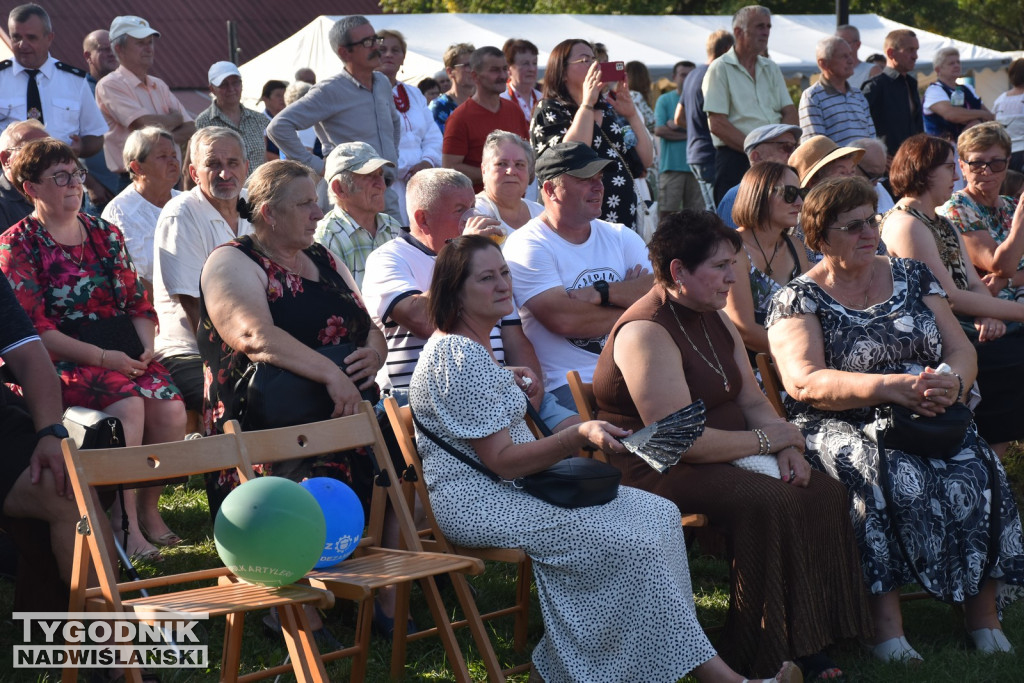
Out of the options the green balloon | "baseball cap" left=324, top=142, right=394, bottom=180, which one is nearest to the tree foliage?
"baseball cap" left=324, top=142, right=394, bottom=180

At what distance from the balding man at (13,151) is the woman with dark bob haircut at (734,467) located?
→ 9.75 ft

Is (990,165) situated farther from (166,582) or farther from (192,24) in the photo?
(192,24)

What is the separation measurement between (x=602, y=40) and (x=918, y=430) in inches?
620

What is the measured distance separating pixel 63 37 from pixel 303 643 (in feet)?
87.8

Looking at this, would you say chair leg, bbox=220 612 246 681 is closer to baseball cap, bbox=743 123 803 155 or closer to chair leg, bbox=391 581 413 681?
chair leg, bbox=391 581 413 681

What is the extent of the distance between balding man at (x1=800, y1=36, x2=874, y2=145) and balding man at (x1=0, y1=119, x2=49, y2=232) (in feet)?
18.9

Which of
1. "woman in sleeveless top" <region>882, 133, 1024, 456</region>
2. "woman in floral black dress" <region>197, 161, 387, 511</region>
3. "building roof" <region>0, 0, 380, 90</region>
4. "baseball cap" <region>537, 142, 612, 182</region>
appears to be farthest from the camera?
"building roof" <region>0, 0, 380, 90</region>

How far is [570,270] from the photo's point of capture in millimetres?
4941

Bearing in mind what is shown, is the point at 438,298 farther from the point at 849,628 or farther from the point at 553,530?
the point at 849,628

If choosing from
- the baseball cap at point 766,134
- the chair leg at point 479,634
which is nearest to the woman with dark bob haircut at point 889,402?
the chair leg at point 479,634

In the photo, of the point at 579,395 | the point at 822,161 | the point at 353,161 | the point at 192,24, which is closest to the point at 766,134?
the point at 822,161

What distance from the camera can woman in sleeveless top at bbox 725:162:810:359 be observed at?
541 centimetres

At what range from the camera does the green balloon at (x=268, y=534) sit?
9.85 ft

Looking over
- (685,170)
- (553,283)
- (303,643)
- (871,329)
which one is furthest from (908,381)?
(685,170)
